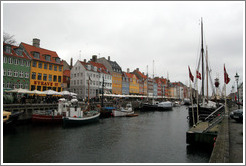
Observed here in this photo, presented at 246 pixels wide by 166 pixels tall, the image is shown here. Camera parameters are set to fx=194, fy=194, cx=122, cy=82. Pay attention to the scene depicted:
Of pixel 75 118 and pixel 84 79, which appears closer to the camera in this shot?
pixel 75 118

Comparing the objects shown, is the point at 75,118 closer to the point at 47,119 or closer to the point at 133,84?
the point at 47,119

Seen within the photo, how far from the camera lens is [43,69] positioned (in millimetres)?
50125

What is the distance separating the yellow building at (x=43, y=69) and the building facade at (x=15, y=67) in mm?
1419

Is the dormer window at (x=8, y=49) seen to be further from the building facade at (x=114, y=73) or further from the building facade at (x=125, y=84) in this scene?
the building facade at (x=125, y=84)

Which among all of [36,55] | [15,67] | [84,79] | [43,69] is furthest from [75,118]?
[84,79]

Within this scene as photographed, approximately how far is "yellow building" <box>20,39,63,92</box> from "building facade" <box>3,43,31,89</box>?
55.9 inches

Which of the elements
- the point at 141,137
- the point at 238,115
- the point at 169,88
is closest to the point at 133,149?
the point at 141,137

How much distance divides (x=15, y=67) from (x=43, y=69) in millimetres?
7677

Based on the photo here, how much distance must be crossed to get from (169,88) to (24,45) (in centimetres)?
→ 12577

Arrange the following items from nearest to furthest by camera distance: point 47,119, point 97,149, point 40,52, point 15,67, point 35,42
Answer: point 97,149 < point 47,119 < point 15,67 < point 40,52 < point 35,42

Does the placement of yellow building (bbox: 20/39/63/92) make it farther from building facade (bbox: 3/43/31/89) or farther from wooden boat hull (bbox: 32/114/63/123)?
wooden boat hull (bbox: 32/114/63/123)

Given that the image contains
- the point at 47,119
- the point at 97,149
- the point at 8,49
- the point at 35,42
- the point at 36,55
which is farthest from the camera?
the point at 35,42

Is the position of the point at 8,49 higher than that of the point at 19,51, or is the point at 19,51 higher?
the point at 19,51

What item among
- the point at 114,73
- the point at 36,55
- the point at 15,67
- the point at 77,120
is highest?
the point at 36,55
